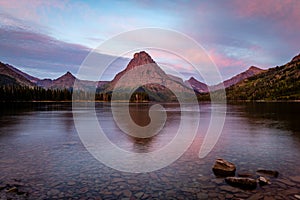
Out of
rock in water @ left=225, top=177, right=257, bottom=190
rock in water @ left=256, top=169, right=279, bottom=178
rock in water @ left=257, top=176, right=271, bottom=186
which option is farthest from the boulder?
rock in water @ left=225, top=177, right=257, bottom=190

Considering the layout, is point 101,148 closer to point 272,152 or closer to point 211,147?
point 211,147

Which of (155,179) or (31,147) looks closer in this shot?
(155,179)

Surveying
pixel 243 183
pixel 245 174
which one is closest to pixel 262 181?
pixel 243 183

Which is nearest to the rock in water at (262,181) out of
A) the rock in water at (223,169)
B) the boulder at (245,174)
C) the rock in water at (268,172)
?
the boulder at (245,174)

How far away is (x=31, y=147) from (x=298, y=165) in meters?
30.3

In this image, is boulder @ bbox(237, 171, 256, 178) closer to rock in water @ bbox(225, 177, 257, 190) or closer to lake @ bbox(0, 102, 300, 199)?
lake @ bbox(0, 102, 300, 199)

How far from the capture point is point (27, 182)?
17.4 meters

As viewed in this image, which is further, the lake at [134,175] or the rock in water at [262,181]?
the rock in water at [262,181]

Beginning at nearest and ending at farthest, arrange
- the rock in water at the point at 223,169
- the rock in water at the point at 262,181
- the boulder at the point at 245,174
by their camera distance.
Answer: the rock in water at the point at 262,181 → the boulder at the point at 245,174 → the rock in water at the point at 223,169

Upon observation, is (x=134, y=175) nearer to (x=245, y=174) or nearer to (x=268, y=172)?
(x=245, y=174)

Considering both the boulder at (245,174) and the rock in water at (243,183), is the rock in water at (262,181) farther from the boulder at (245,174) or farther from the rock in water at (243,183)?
the boulder at (245,174)

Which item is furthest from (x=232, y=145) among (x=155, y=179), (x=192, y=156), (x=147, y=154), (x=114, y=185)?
(x=114, y=185)

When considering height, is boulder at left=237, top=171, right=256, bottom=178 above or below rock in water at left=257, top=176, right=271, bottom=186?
below

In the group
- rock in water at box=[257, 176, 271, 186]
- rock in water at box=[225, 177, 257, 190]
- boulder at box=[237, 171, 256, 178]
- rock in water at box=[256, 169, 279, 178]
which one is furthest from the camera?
rock in water at box=[256, 169, 279, 178]
